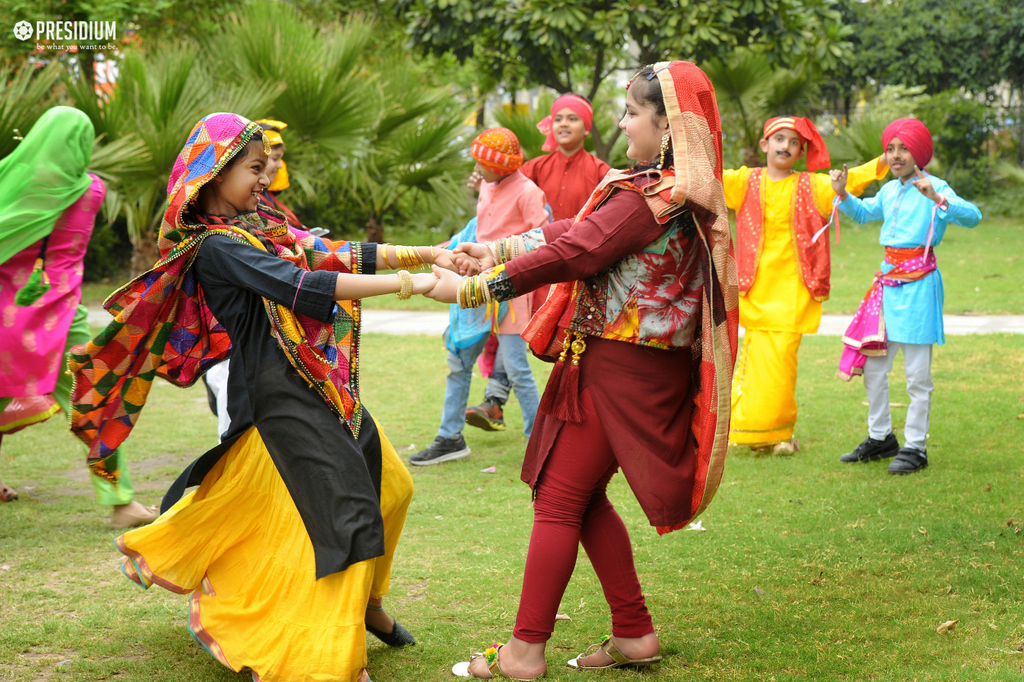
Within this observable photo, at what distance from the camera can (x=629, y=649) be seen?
3266mm

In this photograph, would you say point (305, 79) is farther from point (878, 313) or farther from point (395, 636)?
point (395, 636)

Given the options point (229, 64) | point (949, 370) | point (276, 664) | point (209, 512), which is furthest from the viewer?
point (229, 64)

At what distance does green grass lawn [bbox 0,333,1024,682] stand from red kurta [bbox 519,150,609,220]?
1.64m

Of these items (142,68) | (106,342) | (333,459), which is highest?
(142,68)

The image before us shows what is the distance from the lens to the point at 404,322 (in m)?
Answer: 11.1

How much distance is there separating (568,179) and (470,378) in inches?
60.9

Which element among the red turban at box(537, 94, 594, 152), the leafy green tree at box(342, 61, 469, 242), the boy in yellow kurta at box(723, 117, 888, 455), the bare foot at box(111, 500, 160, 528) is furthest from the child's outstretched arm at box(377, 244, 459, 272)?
the leafy green tree at box(342, 61, 469, 242)

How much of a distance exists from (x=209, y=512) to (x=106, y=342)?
71cm

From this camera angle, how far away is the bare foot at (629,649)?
326cm

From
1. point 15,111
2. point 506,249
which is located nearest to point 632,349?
Result: point 506,249

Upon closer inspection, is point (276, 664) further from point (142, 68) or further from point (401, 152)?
point (401, 152)

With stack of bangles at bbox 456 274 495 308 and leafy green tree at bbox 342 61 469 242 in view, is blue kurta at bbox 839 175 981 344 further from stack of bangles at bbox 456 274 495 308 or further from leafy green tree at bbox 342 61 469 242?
leafy green tree at bbox 342 61 469 242

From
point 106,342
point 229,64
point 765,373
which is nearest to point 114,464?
point 106,342

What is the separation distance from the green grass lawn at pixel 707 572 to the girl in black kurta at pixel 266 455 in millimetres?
388
